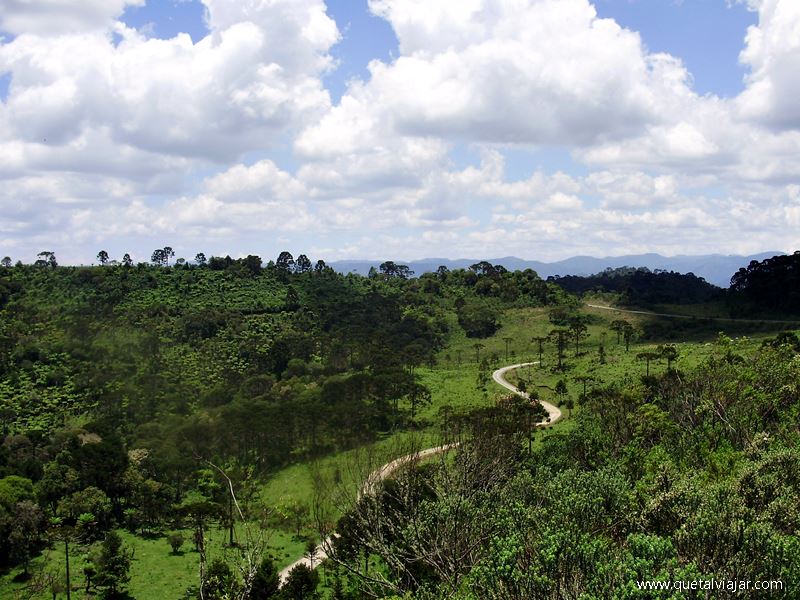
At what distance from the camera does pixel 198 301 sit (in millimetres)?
144625

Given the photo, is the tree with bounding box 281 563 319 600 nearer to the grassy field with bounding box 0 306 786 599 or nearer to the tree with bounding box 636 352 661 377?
the grassy field with bounding box 0 306 786 599

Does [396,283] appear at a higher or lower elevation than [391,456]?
higher

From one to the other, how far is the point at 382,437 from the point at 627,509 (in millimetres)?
51807

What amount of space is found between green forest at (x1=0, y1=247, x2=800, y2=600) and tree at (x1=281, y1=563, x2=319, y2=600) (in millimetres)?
192

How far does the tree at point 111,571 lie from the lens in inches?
1563

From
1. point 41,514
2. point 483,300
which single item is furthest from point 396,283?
point 41,514

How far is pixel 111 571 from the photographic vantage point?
40.1 meters

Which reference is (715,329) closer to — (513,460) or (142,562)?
(513,460)

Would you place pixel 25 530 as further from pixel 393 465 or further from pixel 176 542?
pixel 393 465

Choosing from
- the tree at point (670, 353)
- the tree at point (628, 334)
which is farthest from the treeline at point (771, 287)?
the tree at point (670, 353)

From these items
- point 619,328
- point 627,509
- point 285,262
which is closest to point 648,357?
point 619,328

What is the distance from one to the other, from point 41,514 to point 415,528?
38232mm

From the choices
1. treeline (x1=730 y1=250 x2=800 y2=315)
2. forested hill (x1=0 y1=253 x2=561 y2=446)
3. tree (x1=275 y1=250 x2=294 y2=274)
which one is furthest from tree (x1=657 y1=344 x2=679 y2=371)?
tree (x1=275 y1=250 x2=294 y2=274)

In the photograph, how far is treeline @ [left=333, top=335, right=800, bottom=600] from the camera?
50.1ft
